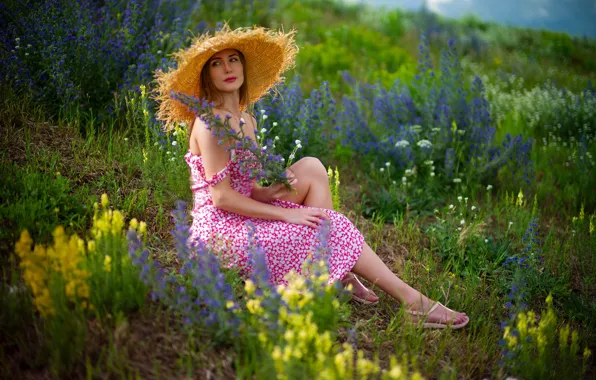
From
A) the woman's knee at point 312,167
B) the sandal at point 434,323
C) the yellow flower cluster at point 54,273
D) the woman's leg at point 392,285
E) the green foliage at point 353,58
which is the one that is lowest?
the sandal at point 434,323

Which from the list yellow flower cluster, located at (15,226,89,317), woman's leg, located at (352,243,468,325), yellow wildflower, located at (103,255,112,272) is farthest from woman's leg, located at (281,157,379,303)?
yellow flower cluster, located at (15,226,89,317)

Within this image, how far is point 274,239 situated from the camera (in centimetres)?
268

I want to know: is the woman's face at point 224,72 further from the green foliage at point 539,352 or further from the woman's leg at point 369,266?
the green foliage at point 539,352

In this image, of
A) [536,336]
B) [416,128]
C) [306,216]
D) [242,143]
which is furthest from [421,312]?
[416,128]

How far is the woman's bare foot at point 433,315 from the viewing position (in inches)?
110

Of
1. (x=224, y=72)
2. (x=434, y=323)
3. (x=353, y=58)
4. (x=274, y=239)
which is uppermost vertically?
(x=353, y=58)

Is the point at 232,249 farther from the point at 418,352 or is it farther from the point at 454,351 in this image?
the point at 454,351

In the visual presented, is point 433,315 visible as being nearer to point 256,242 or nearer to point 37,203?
point 256,242

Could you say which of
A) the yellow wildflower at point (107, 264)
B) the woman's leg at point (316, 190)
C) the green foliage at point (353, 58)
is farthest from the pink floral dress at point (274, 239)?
the green foliage at point (353, 58)

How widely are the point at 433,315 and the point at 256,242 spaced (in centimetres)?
101

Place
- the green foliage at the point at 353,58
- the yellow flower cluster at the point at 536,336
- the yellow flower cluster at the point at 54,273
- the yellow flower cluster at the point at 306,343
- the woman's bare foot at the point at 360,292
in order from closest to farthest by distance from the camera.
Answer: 1. the yellow flower cluster at the point at 306,343
2. the yellow flower cluster at the point at 54,273
3. the yellow flower cluster at the point at 536,336
4. the woman's bare foot at the point at 360,292
5. the green foliage at the point at 353,58

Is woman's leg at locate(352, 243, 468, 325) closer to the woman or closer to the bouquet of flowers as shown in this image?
the woman

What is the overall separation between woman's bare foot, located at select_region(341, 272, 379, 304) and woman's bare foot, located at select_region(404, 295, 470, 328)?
220 mm

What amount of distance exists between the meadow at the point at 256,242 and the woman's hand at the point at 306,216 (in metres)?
0.23
